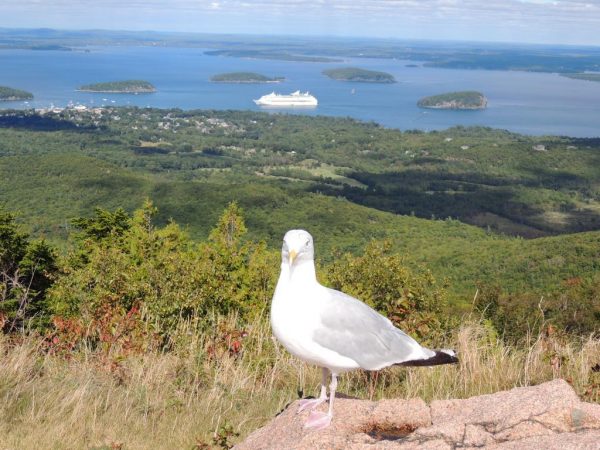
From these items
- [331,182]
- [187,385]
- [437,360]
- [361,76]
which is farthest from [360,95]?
[437,360]

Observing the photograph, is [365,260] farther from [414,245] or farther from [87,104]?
[87,104]

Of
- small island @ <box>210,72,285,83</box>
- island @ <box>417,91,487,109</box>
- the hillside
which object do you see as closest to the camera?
the hillside

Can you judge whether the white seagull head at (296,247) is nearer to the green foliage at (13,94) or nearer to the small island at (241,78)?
the green foliage at (13,94)

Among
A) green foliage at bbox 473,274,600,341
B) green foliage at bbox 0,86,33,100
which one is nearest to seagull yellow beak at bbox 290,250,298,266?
green foliage at bbox 473,274,600,341

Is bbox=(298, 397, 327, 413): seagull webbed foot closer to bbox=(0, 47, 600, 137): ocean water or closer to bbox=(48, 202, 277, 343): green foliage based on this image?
bbox=(48, 202, 277, 343): green foliage

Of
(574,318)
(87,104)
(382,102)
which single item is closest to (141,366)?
(574,318)

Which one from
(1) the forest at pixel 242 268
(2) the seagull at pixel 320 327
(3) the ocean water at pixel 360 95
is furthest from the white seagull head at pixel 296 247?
(3) the ocean water at pixel 360 95
